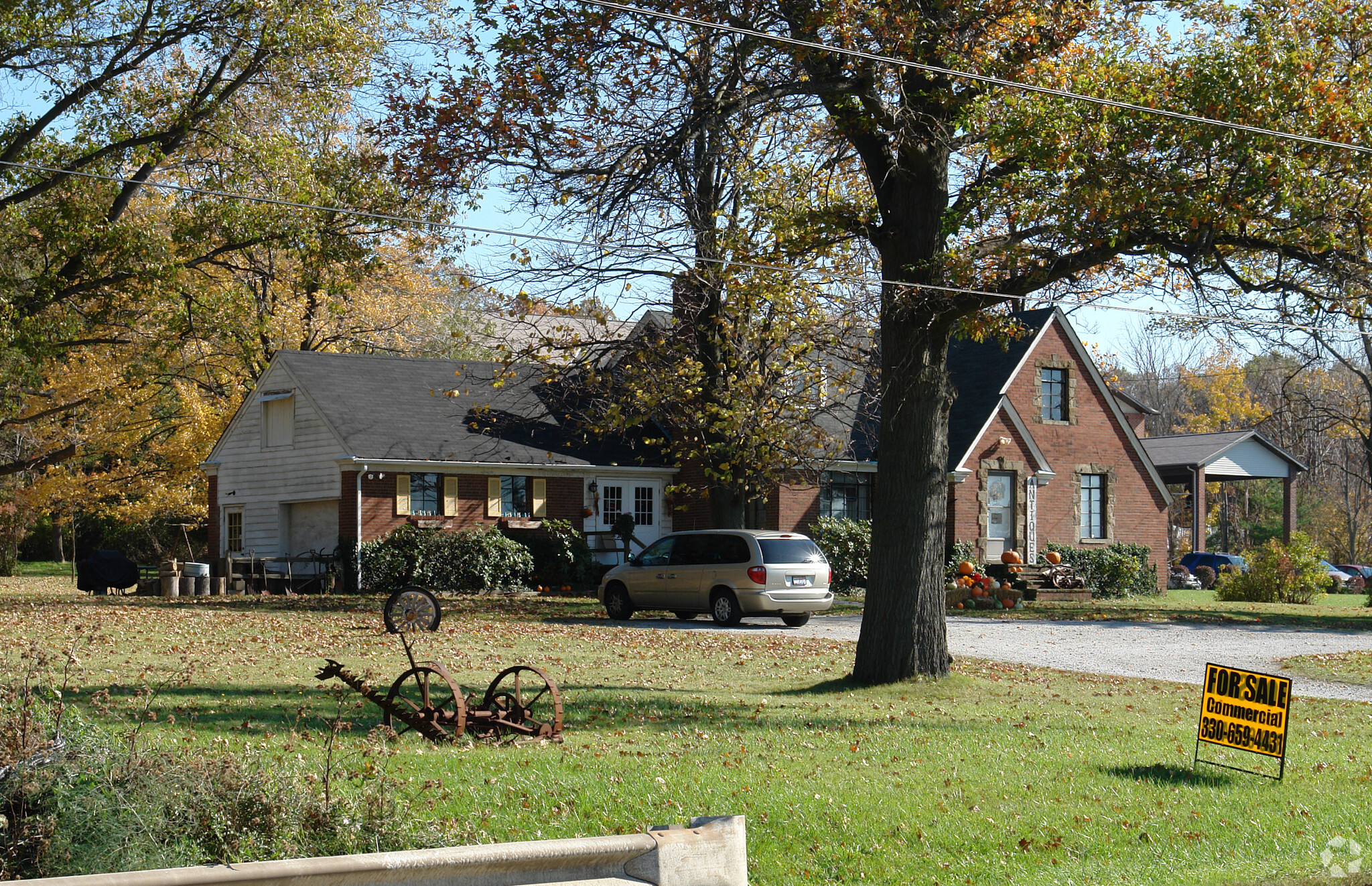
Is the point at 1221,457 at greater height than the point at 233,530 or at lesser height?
greater

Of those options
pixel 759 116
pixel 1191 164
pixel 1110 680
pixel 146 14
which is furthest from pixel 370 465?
pixel 1191 164

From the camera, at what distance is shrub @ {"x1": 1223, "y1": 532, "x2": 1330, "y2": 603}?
33.6 meters

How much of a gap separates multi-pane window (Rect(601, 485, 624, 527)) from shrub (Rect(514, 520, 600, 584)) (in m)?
2.27

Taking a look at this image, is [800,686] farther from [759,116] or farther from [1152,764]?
[759,116]

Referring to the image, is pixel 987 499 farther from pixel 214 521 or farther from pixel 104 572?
pixel 104 572

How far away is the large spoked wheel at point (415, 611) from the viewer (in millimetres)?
19062

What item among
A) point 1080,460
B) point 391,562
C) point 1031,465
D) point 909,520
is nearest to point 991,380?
point 1031,465

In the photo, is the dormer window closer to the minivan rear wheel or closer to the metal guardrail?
the minivan rear wheel

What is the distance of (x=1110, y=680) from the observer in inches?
615

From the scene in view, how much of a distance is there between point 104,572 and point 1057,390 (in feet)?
88.3

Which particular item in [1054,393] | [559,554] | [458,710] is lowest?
[458,710]

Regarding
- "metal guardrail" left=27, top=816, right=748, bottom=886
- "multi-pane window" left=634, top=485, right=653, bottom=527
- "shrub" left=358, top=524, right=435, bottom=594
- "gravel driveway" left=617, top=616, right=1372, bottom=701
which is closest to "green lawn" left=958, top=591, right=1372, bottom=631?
"gravel driveway" left=617, top=616, right=1372, bottom=701

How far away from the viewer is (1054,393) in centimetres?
3747

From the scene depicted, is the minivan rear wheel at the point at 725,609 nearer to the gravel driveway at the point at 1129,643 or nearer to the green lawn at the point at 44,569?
the gravel driveway at the point at 1129,643
